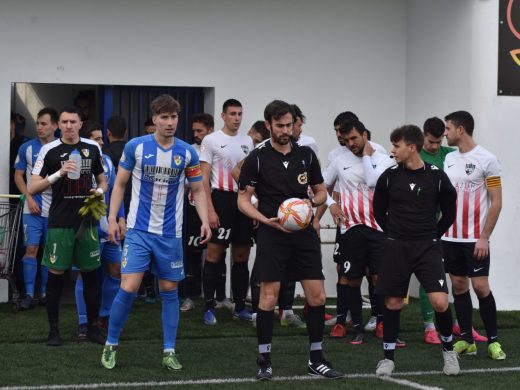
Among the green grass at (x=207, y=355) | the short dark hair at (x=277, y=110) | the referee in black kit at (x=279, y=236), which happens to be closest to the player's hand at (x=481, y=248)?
the green grass at (x=207, y=355)

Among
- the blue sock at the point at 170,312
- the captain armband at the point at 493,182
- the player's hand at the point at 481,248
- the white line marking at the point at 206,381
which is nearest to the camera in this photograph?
the white line marking at the point at 206,381

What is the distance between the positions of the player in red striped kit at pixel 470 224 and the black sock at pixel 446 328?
0.88 m

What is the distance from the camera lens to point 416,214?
833 cm

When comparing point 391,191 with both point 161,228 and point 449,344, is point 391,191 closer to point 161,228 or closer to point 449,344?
point 449,344

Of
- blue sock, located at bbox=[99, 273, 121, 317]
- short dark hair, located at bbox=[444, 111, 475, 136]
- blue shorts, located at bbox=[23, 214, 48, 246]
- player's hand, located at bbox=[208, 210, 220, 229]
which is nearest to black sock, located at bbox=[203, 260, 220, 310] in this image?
player's hand, located at bbox=[208, 210, 220, 229]

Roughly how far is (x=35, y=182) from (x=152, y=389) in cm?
270

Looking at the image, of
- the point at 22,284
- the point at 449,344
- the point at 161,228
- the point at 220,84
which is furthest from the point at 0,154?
the point at 449,344

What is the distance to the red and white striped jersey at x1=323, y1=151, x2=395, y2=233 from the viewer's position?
990 centimetres

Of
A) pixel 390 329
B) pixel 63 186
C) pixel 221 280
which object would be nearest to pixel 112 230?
pixel 63 186

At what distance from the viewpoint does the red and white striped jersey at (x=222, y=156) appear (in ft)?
36.0

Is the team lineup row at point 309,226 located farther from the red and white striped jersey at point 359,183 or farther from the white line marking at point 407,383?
the white line marking at point 407,383

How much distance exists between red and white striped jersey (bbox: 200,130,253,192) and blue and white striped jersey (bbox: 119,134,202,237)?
8.26ft

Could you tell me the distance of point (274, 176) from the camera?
812 cm

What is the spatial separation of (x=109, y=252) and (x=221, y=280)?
1914 mm
